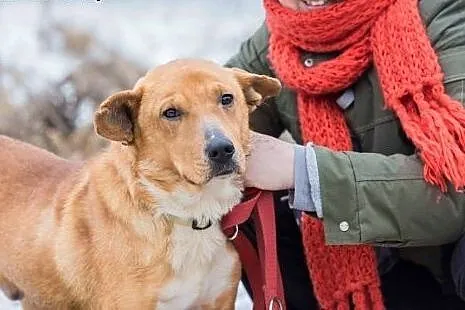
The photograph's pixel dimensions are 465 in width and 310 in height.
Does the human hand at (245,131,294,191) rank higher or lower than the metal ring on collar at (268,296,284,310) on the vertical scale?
higher

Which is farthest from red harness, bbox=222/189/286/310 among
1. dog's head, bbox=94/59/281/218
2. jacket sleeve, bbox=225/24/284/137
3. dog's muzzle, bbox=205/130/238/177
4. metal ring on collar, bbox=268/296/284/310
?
jacket sleeve, bbox=225/24/284/137

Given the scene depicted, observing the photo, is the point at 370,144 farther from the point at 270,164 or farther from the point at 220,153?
the point at 220,153

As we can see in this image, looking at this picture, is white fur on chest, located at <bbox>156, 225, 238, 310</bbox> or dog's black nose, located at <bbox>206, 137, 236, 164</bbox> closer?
dog's black nose, located at <bbox>206, 137, 236, 164</bbox>

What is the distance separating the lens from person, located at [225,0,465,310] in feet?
8.64

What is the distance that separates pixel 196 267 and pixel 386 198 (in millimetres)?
532

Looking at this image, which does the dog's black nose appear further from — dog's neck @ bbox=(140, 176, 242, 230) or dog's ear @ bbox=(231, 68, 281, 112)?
dog's ear @ bbox=(231, 68, 281, 112)

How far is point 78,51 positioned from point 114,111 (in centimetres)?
271

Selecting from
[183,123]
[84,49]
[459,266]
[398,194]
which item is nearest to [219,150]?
[183,123]

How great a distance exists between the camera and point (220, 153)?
248cm

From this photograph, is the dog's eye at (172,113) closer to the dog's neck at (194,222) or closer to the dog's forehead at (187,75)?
the dog's forehead at (187,75)

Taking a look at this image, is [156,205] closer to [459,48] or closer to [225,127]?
[225,127]

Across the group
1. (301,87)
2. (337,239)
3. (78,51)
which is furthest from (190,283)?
(78,51)

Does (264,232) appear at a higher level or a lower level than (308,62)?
lower

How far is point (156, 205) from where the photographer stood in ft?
8.87
